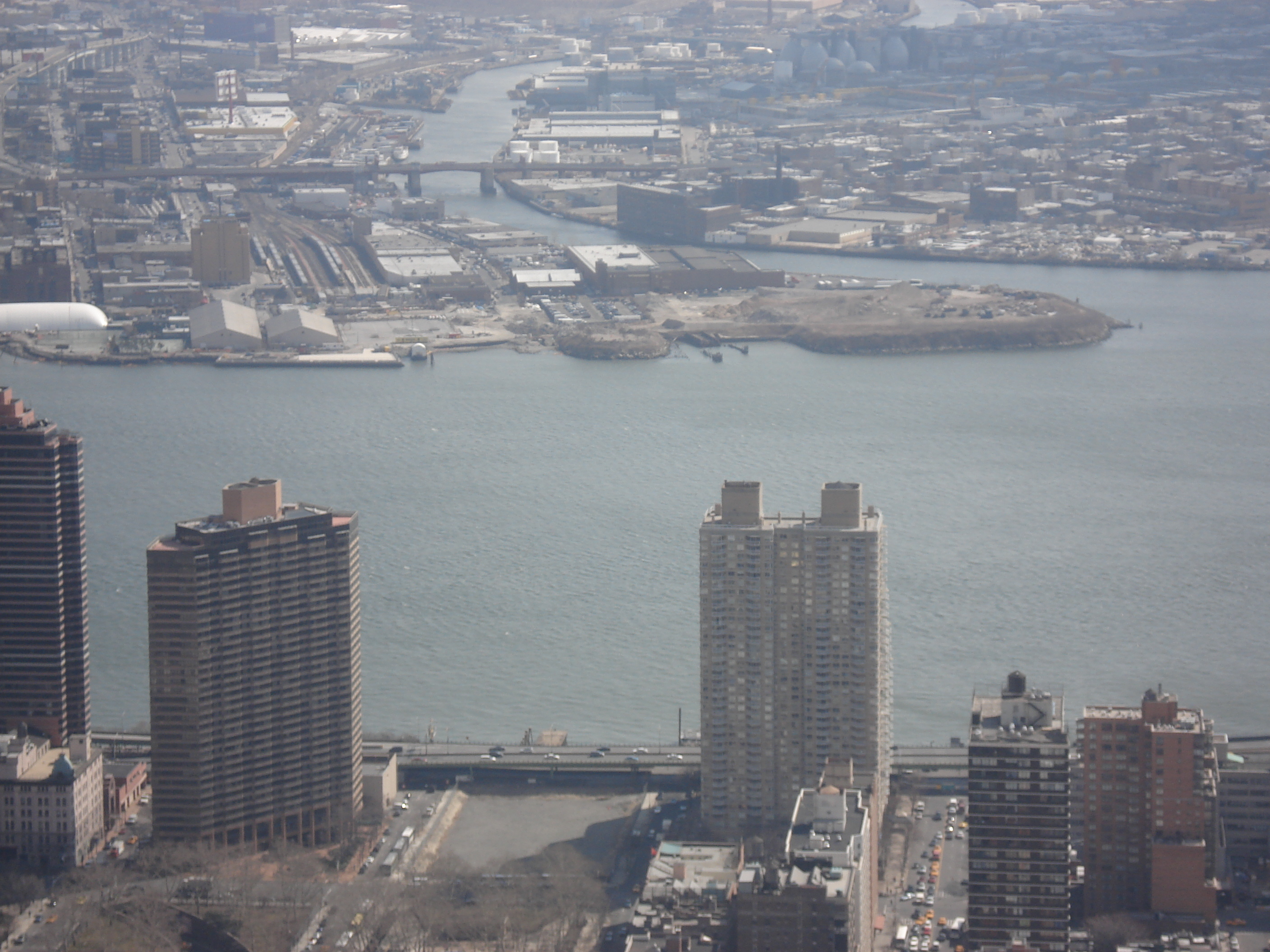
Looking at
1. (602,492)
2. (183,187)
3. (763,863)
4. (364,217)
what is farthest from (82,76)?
(763,863)

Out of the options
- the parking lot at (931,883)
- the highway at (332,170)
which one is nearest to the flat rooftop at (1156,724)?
the parking lot at (931,883)

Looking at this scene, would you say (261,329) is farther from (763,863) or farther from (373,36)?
(373,36)

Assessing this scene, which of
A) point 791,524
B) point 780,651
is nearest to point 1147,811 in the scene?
point 780,651

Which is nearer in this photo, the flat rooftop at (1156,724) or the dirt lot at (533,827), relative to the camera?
the flat rooftop at (1156,724)

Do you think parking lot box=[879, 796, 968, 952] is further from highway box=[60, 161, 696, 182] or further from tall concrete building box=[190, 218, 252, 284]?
highway box=[60, 161, 696, 182]

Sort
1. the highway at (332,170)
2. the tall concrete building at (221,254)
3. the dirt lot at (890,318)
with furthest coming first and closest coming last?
the highway at (332,170), the tall concrete building at (221,254), the dirt lot at (890,318)

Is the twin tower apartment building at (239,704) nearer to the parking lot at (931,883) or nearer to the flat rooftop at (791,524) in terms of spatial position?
the flat rooftop at (791,524)

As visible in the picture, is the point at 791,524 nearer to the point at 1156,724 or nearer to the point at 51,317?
the point at 1156,724

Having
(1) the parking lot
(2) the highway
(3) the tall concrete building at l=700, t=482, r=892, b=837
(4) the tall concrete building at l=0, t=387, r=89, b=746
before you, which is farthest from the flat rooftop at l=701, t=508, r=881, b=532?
(2) the highway
